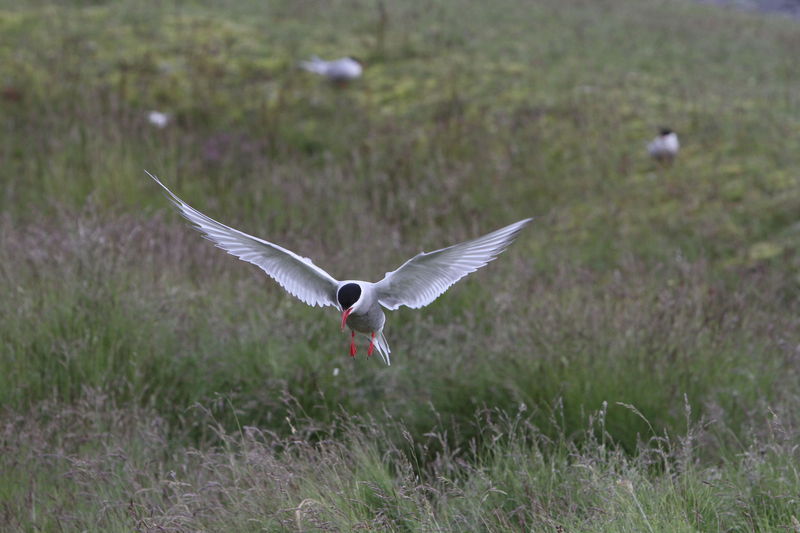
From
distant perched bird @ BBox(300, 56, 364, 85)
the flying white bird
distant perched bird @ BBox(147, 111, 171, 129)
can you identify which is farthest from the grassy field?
the flying white bird

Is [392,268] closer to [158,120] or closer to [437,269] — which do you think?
[437,269]

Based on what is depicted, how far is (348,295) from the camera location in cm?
289

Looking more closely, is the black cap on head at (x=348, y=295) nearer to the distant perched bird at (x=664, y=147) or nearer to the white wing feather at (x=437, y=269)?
the white wing feather at (x=437, y=269)

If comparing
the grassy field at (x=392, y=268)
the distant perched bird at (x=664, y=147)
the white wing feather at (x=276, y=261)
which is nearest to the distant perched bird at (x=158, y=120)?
the grassy field at (x=392, y=268)

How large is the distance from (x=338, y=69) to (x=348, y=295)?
7499 mm

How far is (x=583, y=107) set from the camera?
356 inches

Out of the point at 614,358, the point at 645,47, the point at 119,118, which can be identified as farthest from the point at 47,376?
the point at 645,47

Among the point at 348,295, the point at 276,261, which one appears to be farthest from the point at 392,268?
the point at 348,295

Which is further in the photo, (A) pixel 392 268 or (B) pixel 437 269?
(A) pixel 392 268

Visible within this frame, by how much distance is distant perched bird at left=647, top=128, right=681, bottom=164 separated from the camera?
7777mm

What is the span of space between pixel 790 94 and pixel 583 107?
227 cm

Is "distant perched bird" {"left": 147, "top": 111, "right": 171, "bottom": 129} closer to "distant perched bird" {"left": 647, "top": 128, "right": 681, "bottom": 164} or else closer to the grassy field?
the grassy field

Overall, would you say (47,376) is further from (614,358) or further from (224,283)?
(614,358)

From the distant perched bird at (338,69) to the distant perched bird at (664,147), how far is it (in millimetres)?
3690
